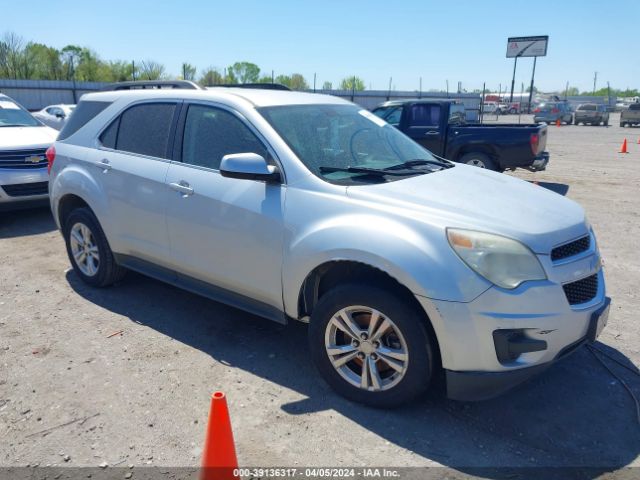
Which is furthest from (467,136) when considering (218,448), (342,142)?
(218,448)

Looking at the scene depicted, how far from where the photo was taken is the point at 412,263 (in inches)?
110

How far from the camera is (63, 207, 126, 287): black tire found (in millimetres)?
4738

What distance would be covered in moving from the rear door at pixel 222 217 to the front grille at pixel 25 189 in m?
4.51

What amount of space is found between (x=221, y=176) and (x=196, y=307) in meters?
1.53

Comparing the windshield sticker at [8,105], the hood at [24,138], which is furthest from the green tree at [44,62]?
the hood at [24,138]

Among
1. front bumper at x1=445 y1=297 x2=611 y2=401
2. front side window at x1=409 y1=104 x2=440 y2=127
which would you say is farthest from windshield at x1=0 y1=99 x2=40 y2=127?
front bumper at x1=445 y1=297 x2=611 y2=401

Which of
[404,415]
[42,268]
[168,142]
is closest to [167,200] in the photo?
[168,142]

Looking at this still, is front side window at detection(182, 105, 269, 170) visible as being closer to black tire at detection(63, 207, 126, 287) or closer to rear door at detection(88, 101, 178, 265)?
rear door at detection(88, 101, 178, 265)

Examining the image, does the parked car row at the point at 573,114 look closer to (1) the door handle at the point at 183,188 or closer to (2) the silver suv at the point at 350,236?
(2) the silver suv at the point at 350,236

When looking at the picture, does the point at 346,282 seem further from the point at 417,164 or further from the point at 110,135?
the point at 110,135

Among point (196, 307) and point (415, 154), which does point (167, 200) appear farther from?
point (415, 154)

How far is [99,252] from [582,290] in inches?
156

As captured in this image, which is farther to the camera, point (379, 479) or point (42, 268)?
point (42, 268)

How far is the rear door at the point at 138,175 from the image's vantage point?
4.09m
